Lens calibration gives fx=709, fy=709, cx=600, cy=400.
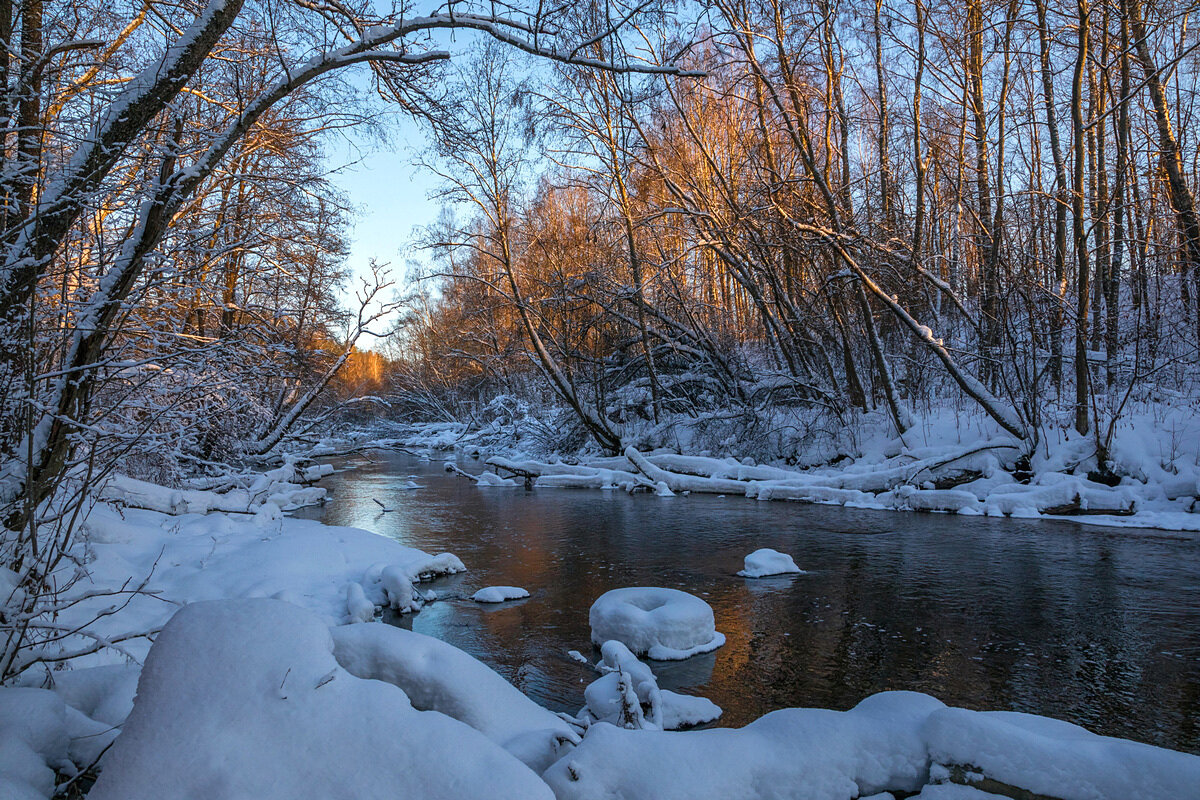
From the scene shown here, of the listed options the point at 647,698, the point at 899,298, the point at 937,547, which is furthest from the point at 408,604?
the point at 899,298

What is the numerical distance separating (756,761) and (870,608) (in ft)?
10.9

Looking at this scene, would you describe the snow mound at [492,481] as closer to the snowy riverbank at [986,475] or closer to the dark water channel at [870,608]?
the snowy riverbank at [986,475]

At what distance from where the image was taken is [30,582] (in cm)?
273

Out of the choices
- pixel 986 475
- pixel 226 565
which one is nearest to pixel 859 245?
pixel 986 475

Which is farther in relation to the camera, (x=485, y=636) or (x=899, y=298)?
(x=899, y=298)

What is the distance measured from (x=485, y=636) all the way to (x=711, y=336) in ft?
42.2

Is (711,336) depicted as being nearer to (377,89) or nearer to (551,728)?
(377,89)

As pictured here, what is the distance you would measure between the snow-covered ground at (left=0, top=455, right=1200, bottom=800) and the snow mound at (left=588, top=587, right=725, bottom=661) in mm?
1041

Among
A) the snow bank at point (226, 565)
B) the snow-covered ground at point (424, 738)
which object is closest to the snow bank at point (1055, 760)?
the snow-covered ground at point (424, 738)

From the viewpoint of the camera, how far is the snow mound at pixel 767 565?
21.8 feet

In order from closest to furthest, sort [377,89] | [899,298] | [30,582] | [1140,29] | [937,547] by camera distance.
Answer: [30,582]
[377,89]
[937,547]
[1140,29]
[899,298]

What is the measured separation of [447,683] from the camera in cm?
289

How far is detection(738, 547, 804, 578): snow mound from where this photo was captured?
6.63 m

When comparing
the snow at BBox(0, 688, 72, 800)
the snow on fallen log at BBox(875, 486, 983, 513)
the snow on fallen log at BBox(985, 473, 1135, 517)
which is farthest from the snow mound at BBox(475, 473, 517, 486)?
the snow at BBox(0, 688, 72, 800)
